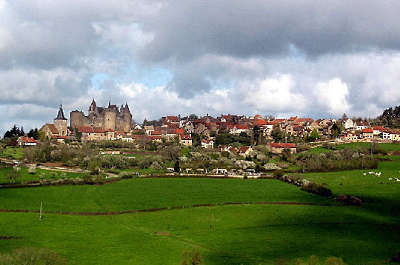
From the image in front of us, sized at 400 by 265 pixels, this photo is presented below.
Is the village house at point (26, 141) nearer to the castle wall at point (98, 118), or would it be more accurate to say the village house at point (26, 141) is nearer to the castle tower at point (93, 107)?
the castle wall at point (98, 118)

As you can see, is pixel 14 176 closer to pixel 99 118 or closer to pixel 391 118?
pixel 99 118

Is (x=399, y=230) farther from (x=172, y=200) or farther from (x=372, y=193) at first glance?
(x=172, y=200)

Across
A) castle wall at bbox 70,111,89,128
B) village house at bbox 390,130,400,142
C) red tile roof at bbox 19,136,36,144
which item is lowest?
red tile roof at bbox 19,136,36,144

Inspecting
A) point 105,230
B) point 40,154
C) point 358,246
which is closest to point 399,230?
point 358,246

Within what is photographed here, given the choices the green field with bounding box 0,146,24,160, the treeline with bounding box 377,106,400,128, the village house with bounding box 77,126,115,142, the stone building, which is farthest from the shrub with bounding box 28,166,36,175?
the treeline with bounding box 377,106,400,128

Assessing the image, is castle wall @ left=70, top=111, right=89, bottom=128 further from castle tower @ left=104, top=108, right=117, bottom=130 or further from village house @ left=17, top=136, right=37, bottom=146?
village house @ left=17, top=136, right=37, bottom=146

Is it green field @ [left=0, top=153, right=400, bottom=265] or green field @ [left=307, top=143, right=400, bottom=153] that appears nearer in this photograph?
green field @ [left=0, top=153, right=400, bottom=265]

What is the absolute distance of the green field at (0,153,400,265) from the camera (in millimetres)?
43844

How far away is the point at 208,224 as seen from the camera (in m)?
56.8

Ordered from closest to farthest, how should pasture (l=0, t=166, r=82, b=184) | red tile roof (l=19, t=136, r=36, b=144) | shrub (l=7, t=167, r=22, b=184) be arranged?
shrub (l=7, t=167, r=22, b=184) → pasture (l=0, t=166, r=82, b=184) → red tile roof (l=19, t=136, r=36, b=144)

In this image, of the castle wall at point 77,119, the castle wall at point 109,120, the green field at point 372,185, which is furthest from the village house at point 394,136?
the castle wall at point 77,119

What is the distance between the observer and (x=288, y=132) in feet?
532

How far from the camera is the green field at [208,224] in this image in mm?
43844

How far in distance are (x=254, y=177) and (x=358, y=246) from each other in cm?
4956
